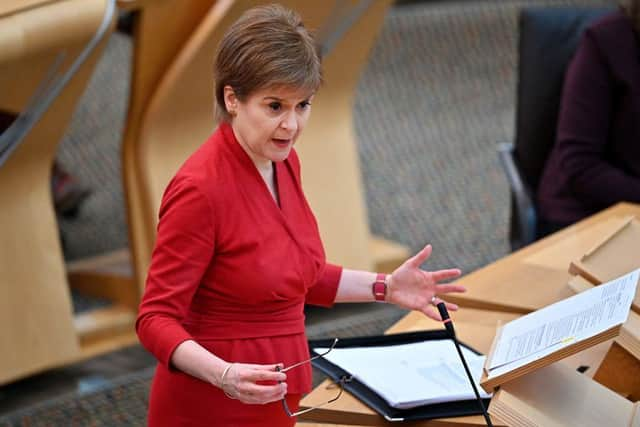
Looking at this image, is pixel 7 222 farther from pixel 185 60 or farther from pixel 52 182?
pixel 52 182

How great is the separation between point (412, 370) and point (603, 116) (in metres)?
1.22

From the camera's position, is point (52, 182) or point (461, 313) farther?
point (52, 182)

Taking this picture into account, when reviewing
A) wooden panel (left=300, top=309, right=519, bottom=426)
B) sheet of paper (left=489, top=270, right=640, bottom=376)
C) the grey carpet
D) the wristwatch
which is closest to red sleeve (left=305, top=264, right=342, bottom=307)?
the wristwatch

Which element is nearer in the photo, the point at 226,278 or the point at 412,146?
the point at 226,278

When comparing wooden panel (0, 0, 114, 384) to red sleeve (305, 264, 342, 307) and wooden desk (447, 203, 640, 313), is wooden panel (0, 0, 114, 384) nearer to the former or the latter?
wooden desk (447, 203, 640, 313)

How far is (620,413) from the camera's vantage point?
165 centimetres

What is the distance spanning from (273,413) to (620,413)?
507 mm

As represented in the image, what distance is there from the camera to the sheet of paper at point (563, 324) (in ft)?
5.16

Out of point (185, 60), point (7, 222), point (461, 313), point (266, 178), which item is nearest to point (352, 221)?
point (185, 60)

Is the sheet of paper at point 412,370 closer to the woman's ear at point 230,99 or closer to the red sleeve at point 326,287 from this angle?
the red sleeve at point 326,287

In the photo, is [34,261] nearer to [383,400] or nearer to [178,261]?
[383,400]

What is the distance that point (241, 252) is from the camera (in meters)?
1.55

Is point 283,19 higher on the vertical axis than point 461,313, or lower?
higher

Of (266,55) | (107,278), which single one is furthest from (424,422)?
(107,278)
